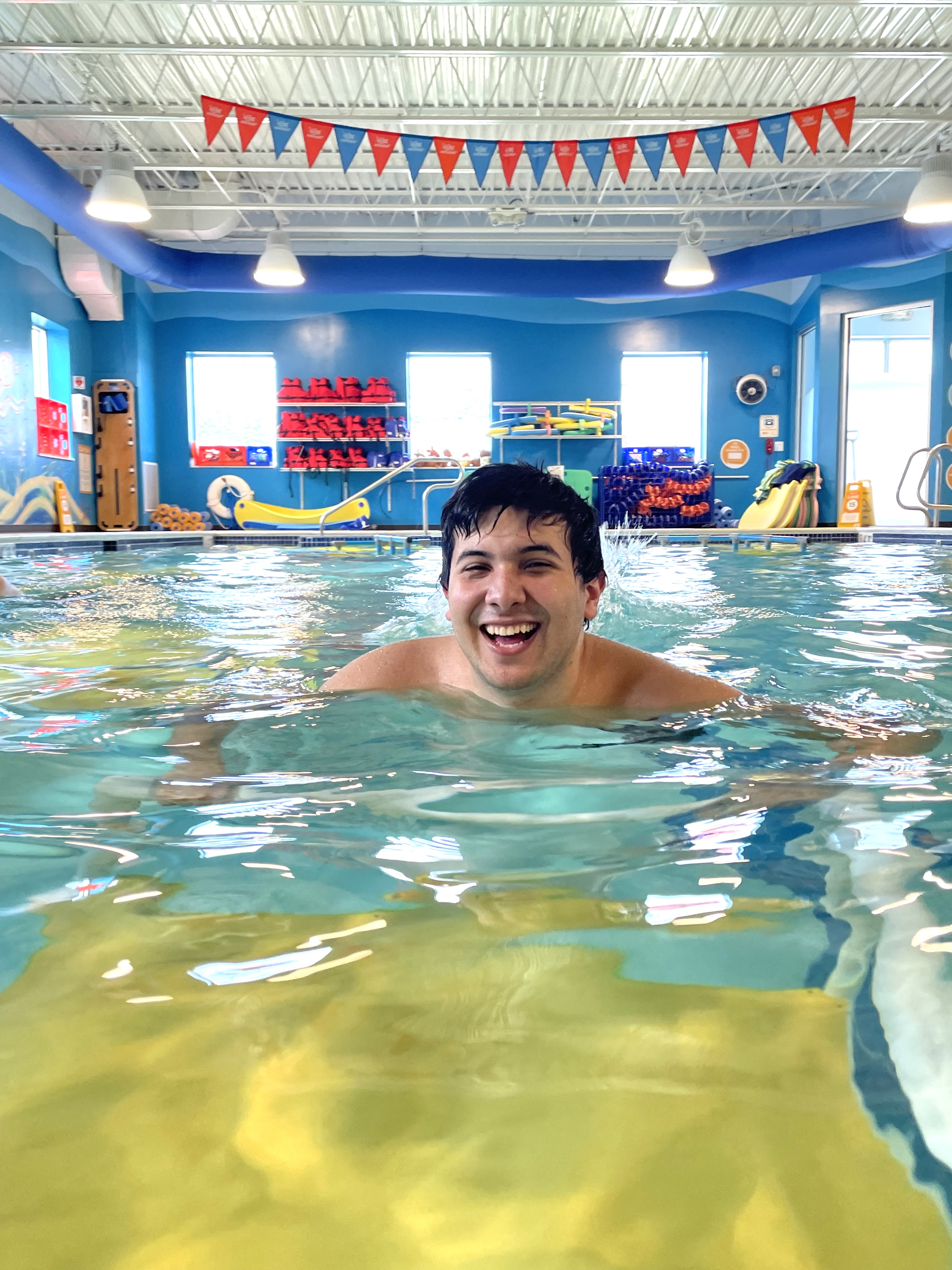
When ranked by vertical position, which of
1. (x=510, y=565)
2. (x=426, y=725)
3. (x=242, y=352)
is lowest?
(x=426, y=725)

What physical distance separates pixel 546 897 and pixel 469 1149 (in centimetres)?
50

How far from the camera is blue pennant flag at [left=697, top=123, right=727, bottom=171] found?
8188 millimetres

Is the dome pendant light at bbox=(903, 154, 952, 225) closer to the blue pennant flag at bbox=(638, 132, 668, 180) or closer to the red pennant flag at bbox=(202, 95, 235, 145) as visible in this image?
the blue pennant flag at bbox=(638, 132, 668, 180)

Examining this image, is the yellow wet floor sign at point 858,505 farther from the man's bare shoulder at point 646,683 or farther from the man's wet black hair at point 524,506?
the man's wet black hair at point 524,506

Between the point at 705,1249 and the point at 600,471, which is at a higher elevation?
the point at 600,471

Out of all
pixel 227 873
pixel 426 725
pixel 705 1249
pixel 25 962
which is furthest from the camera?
pixel 426 725

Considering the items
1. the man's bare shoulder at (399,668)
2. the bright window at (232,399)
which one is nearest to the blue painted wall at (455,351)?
the bright window at (232,399)

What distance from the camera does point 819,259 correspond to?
39.5ft

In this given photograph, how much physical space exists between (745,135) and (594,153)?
4.21 ft

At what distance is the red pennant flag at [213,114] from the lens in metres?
7.66

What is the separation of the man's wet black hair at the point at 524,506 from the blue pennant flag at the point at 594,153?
7.14 metres

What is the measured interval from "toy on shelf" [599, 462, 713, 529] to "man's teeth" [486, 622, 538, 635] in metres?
12.4

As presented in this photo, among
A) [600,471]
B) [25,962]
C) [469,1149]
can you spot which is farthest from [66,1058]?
[600,471]

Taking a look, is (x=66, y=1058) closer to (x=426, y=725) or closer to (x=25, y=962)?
(x=25, y=962)
